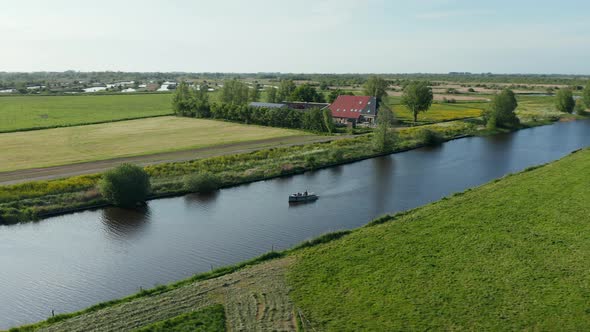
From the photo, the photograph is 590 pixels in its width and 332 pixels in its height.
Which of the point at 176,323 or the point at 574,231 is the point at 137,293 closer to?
the point at 176,323

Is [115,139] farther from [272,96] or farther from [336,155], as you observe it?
[272,96]

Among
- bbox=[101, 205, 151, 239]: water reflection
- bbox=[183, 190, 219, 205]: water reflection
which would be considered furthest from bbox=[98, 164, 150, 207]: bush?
bbox=[183, 190, 219, 205]: water reflection

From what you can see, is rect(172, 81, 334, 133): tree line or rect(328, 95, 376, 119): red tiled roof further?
rect(328, 95, 376, 119): red tiled roof

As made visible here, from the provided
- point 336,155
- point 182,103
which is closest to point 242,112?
point 182,103

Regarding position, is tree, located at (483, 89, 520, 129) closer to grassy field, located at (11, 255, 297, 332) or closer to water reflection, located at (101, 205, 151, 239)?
water reflection, located at (101, 205, 151, 239)

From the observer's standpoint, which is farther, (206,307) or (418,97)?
(418,97)
